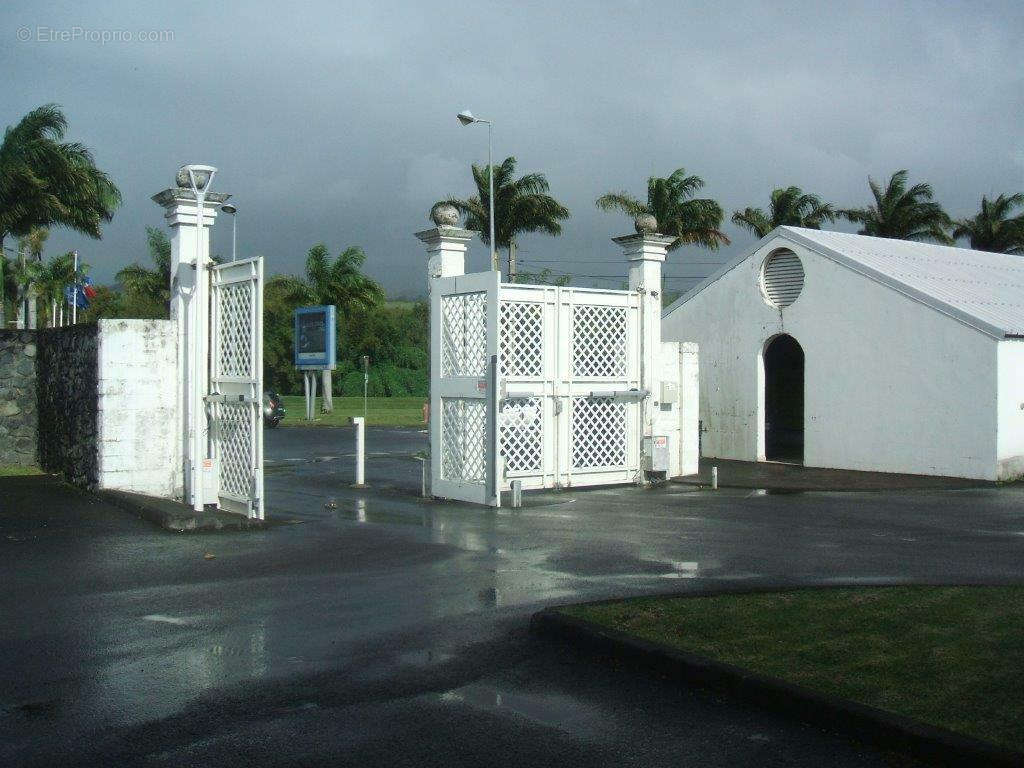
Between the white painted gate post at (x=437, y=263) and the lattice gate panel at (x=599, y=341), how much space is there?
1.89 m

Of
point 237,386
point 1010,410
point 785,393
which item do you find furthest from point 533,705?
point 785,393

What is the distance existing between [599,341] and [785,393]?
421 inches

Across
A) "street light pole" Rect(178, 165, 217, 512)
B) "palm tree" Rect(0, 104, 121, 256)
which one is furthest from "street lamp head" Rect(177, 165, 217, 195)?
"palm tree" Rect(0, 104, 121, 256)

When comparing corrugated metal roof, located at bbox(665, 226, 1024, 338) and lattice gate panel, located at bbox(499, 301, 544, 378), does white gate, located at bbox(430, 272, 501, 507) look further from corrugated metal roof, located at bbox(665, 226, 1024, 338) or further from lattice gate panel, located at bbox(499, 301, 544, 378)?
corrugated metal roof, located at bbox(665, 226, 1024, 338)

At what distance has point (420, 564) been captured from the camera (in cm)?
959

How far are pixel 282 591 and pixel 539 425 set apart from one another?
24.9 feet

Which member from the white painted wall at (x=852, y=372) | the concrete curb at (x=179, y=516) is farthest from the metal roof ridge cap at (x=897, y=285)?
the concrete curb at (x=179, y=516)

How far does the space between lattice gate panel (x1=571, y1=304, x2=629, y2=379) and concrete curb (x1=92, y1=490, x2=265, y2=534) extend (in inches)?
237

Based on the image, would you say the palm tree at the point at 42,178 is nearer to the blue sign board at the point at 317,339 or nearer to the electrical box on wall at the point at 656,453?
the blue sign board at the point at 317,339

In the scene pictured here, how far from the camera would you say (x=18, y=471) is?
14938mm

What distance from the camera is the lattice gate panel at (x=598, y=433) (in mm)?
16062

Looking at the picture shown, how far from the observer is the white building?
1834 cm

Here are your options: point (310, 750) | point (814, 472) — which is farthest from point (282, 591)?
point (814, 472)

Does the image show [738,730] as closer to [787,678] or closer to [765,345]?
[787,678]
